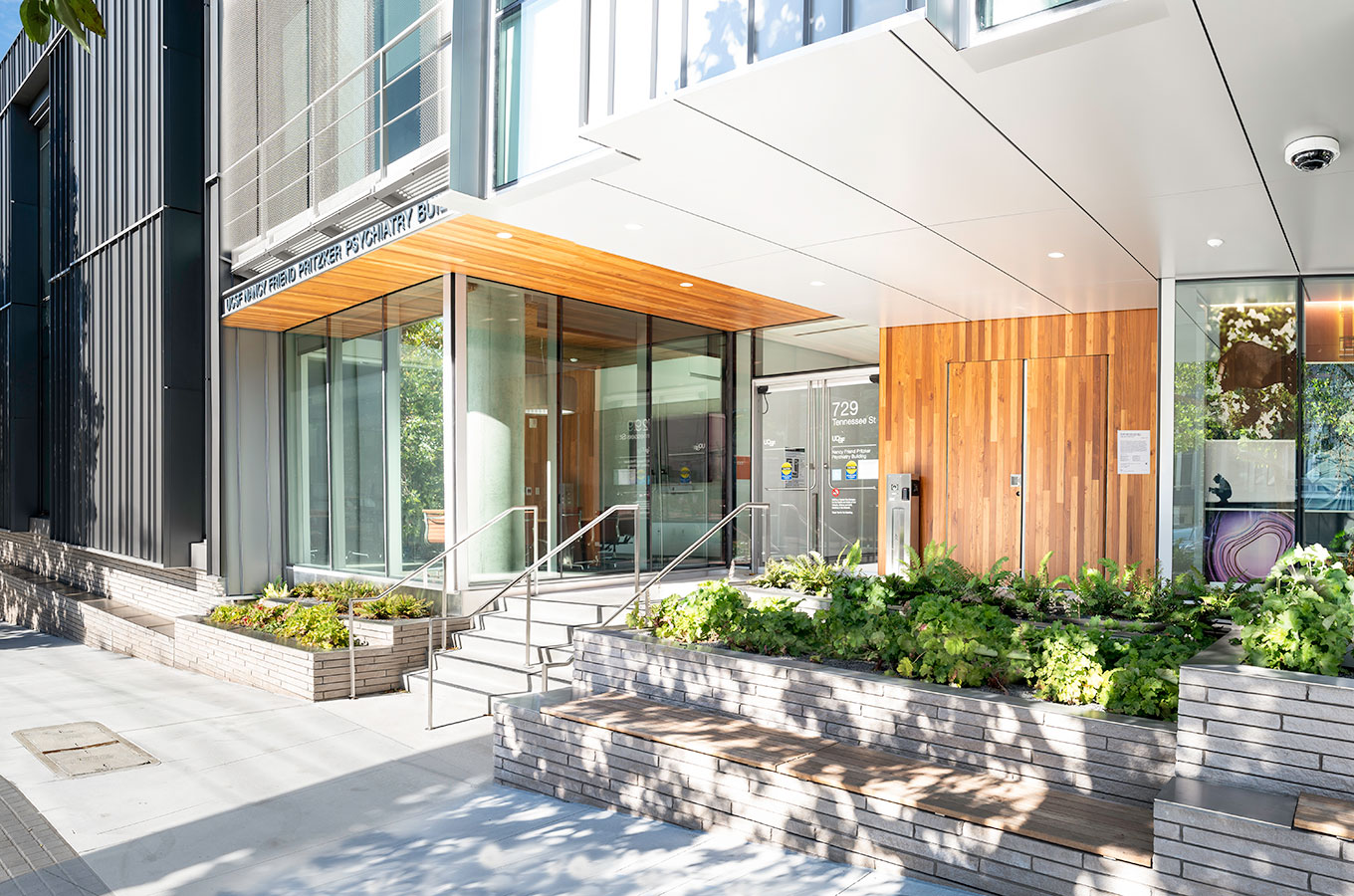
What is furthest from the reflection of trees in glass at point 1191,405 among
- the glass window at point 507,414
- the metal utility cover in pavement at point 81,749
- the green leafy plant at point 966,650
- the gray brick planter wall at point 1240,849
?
the metal utility cover in pavement at point 81,749

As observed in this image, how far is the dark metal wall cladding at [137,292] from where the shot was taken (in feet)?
38.5

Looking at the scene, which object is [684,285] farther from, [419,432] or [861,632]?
[861,632]

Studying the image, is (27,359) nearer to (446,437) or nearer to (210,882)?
(446,437)

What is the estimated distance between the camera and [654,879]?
4184mm

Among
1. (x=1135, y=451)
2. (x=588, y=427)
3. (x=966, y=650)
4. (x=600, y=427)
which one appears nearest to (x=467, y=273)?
(x=588, y=427)

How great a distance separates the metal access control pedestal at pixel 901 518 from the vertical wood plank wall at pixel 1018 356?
118 millimetres

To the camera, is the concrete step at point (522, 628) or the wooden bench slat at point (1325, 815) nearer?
the wooden bench slat at point (1325, 815)

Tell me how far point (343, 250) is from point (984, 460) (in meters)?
6.70

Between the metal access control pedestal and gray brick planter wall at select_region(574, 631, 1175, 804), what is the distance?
454 centimetres

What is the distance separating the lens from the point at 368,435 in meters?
10.9

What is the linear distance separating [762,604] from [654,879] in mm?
2537

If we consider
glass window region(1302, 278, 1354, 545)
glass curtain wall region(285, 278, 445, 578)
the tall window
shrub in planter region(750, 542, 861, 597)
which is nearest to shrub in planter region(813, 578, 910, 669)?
shrub in planter region(750, 542, 861, 597)

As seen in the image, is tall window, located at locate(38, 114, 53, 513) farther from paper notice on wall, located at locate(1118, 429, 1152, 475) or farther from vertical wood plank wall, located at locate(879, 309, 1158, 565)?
paper notice on wall, located at locate(1118, 429, 1152, 475)

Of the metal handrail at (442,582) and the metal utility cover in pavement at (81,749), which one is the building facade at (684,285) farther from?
the metal utility cover in pavement at (81,749)
